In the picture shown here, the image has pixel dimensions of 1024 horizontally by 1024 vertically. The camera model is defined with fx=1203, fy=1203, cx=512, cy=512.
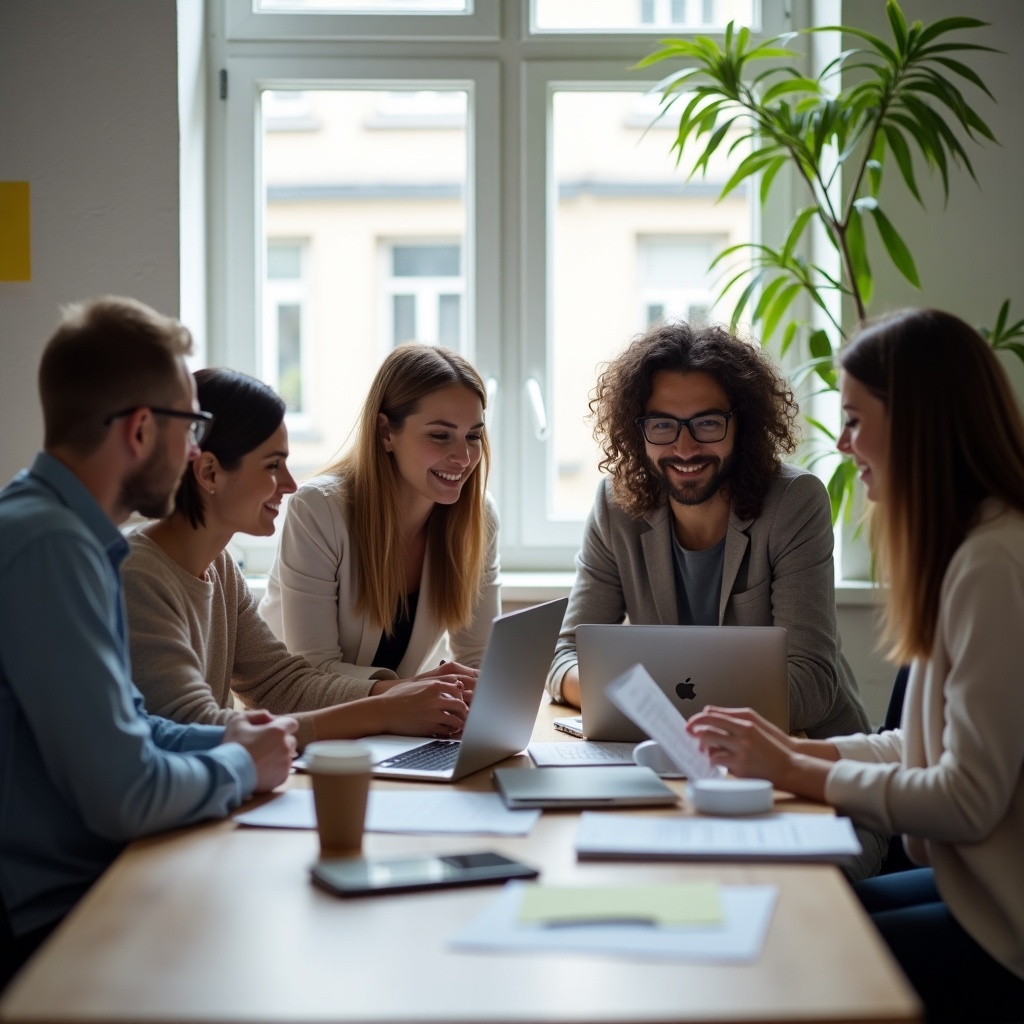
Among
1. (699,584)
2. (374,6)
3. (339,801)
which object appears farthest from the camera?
(374,6)

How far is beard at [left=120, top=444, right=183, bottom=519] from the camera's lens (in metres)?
1.45

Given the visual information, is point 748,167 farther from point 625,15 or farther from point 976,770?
point 976,770

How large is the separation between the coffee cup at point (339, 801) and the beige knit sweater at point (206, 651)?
0.42 m

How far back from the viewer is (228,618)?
1.95m

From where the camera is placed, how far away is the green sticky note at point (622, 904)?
1045 millimetres

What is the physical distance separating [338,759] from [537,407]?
195cm

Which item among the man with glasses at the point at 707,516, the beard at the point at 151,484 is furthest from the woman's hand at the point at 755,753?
the beard at the point at 151,484

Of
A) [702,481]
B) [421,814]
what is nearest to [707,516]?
[702,481]

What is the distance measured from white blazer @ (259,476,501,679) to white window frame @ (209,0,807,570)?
91cm

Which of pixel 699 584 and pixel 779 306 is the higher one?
pixel 779 306

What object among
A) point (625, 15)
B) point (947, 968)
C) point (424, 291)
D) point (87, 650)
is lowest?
point (947, 968)

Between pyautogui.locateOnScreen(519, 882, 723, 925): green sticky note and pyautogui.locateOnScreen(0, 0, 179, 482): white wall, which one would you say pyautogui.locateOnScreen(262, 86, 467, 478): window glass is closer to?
pyautogui.locateOnScreen(0, 0, 179, 482): white wall

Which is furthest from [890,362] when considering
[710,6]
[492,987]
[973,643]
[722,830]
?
[710,6]

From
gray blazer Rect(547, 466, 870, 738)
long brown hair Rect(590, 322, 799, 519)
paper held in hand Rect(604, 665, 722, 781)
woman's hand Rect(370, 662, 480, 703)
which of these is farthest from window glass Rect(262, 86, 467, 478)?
paper held in hand Rect(604, 665, 722, 781)
